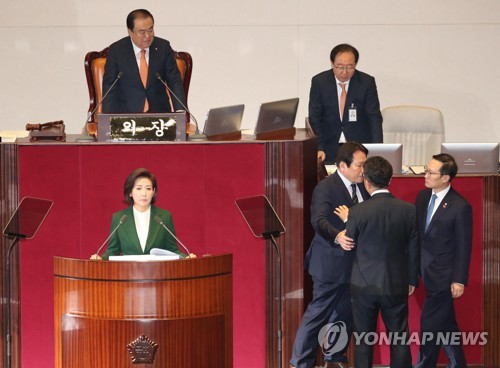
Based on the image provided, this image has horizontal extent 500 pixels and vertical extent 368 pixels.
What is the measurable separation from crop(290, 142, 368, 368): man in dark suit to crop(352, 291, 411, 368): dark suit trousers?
0.42m

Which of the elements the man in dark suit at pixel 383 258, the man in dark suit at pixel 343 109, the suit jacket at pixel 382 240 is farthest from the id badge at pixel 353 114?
the suit jacket at pixel 382 240

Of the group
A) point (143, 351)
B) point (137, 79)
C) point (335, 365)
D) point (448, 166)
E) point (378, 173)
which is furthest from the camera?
point (137, 79)

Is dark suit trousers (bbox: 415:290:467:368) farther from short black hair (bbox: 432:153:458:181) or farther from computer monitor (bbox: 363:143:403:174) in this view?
computer monitor (bbox: 363:143:403:174)

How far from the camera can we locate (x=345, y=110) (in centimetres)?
791

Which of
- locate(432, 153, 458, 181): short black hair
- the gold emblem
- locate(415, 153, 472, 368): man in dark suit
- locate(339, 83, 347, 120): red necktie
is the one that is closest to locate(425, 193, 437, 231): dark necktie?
locate(415, 153, 472, 368): man in dark suit

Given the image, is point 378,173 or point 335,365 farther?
point 335,365

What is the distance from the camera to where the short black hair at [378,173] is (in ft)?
19.5

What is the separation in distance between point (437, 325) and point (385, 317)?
2.34 feet

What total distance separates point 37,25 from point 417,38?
11.0 feet

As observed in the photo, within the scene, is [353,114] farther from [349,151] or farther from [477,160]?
[349,151]

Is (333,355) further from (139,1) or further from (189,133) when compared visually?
(139,1)

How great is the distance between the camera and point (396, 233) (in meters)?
5.88

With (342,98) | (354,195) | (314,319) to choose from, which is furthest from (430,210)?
(342,98)

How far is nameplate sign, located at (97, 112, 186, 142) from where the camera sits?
6.36 meters
